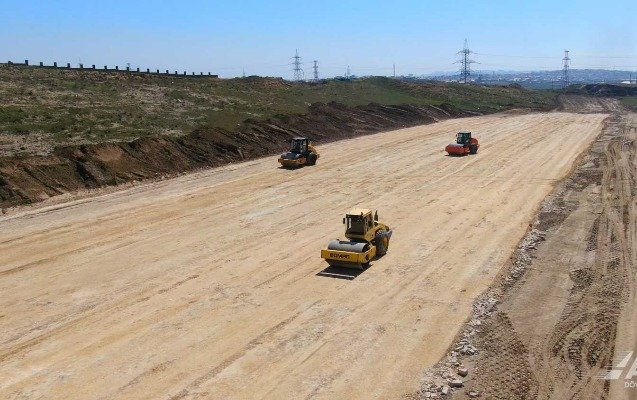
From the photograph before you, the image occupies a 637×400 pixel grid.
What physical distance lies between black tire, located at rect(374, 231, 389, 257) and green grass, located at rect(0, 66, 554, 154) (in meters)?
23.8

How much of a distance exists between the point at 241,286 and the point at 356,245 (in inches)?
159

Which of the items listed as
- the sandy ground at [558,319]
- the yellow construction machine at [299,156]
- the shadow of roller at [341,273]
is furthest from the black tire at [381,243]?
the yellow construction machine at [299,156]

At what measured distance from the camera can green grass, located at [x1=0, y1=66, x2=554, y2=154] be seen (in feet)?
124

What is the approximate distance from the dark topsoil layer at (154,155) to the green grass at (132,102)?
1.99 meters

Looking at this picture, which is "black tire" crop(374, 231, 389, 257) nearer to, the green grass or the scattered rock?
the scattered rock

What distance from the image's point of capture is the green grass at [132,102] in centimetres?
3778

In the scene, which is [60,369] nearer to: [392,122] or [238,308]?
[238,308]

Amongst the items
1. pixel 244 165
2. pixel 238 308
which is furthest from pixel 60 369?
pixel 244 165

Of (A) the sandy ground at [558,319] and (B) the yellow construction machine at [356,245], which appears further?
(B) the yellow construction machine at [356,245]

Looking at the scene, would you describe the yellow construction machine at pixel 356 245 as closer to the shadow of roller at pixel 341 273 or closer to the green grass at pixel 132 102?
the shadow of roller at pixel 341 273

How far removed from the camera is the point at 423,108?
7675 cm

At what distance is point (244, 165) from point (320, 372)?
28.8m

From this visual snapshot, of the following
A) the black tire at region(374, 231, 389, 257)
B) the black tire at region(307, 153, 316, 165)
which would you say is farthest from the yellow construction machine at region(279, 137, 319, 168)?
the black tire at region(374, 231, 389, 257)

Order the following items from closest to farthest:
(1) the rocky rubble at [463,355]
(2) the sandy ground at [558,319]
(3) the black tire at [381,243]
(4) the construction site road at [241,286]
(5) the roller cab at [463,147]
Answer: (1) the rocky rubble at [463,355], (2) the sandy ground at [558,319], (4) the construction site road at [241,286], (3) the black tire at [381,243], (5) the roller cab at [463,147]
